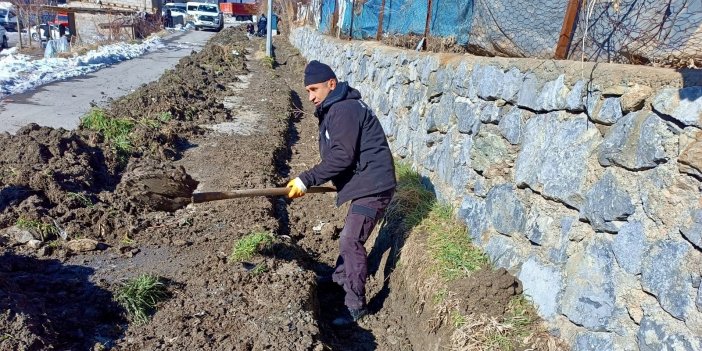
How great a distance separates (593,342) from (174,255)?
10.7ft

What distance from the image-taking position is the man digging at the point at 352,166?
4121 millimetres

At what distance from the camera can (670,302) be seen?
244cm

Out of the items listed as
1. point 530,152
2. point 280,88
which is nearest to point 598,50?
point 530,152

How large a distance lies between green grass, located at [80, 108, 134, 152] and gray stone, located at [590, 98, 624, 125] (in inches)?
225

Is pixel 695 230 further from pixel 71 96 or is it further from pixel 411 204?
pixel 71 96

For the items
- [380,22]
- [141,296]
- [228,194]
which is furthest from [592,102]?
[380,22]

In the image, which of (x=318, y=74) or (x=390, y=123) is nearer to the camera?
(x=318, y=74)

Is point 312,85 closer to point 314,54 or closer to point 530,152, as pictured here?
point 530,152

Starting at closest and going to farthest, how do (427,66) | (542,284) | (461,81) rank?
(542,284)
(461,81)
(427,66)

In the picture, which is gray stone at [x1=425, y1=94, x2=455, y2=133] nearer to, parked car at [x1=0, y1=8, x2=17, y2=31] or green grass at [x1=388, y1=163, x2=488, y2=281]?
green grass at [x1=388, y1=163, x2=488, y2=281]

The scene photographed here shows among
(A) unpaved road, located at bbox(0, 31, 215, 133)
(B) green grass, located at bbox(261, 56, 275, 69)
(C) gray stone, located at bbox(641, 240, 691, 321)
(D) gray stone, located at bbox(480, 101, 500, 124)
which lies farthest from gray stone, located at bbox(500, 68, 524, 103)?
(B) green grass, located at bbox(261, 56, 275, 69)

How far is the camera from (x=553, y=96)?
A: 3.53 meters

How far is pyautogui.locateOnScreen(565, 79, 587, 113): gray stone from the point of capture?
3.24 metres

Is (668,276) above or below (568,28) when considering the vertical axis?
below
